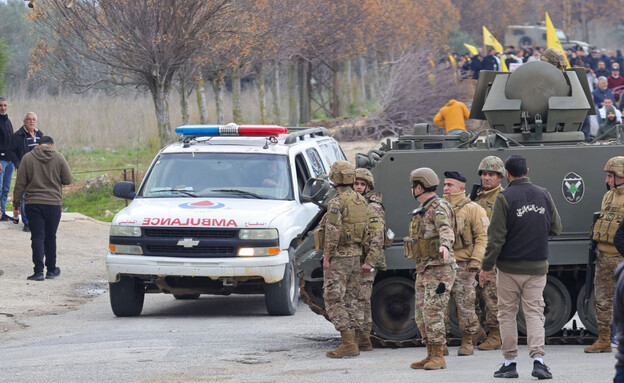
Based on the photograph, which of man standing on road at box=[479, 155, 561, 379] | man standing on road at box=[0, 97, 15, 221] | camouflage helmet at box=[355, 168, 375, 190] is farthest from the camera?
man standing on road at box=[0, 97, 15, 221]

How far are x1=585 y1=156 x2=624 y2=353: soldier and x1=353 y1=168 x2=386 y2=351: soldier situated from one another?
1848mm

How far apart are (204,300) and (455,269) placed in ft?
18.0

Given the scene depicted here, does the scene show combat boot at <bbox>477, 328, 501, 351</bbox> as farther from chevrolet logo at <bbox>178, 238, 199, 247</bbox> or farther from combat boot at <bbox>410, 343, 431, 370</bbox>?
chevrolet logo at <bbox>178, 238, 199, 247</bbox>

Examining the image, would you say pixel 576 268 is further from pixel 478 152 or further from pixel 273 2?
pixel 273 2

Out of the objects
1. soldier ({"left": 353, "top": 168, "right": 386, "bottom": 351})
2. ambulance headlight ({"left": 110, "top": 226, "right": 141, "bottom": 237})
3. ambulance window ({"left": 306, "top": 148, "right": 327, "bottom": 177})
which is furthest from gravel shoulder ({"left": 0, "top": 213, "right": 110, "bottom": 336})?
soldier ({"left": 353, "top": 168, "right": 386, "bottom": 351})

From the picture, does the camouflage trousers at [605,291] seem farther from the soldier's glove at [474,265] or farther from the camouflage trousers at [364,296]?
the camouflage trousers at [364,296]

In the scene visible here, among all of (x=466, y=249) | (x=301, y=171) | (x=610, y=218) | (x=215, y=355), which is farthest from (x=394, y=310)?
(x=301, y=171)

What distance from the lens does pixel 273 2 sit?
29.5 metres

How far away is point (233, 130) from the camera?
13258 mm

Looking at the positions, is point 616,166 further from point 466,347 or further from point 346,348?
point 346,348

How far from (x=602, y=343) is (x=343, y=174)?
2625 millimetres

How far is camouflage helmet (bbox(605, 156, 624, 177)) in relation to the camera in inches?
379

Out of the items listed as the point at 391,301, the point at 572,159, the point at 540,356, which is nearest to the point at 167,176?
the point at 391,301

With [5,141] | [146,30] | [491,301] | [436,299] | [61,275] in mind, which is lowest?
[61,275]
